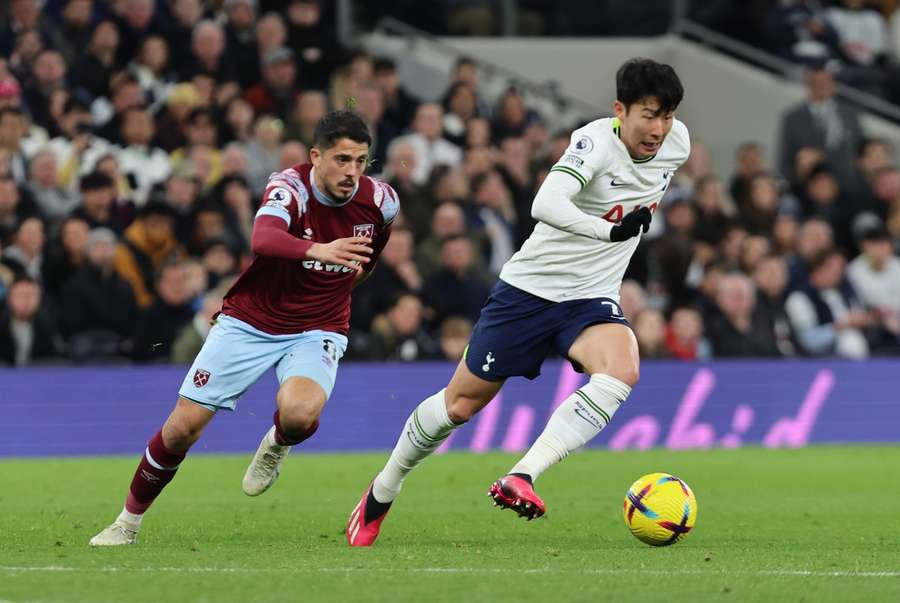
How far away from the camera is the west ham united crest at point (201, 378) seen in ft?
28.7

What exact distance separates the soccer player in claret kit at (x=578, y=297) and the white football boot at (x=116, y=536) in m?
1.09

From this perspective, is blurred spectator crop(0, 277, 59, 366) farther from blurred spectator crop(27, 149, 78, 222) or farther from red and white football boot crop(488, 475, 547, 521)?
red and white football boot crop(488, 475, 547, 521)

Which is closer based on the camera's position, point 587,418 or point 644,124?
point 587,418

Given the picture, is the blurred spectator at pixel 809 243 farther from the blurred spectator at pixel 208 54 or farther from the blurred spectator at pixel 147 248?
the blurred spectator at pixel 147 248

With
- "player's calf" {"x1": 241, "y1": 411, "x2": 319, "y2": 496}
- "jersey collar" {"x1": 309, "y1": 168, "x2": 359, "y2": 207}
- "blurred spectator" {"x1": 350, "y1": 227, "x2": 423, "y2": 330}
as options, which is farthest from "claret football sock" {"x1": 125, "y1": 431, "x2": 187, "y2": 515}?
"blurred spectator" {"x1": 350, "y1": 227, "x2": 423, "y2": 330}

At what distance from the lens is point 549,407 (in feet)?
55.0

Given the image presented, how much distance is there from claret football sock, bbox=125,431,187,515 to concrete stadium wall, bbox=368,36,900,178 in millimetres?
14708

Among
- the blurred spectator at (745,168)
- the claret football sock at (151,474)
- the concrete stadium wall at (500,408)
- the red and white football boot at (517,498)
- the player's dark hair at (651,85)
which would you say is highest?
the player's dark hair at (651,85)

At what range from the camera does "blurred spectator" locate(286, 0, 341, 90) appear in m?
19.6

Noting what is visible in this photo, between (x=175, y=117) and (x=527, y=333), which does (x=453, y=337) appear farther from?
(x=527, y=333)

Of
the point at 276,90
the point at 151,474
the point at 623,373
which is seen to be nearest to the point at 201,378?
the point at 151,474

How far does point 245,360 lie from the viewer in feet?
29.2

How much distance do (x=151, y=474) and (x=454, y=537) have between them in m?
1.64

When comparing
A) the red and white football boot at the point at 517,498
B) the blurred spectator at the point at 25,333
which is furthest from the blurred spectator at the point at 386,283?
the red and white football boot at the point at 517,498
